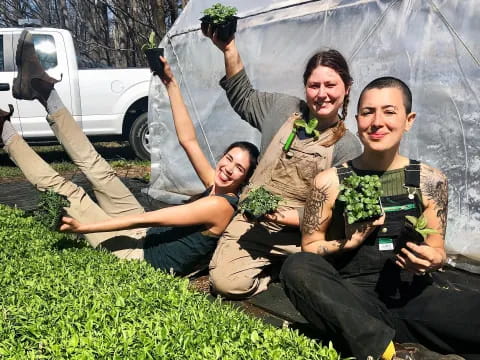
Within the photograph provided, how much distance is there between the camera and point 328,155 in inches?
154

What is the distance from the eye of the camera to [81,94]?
37.0 ft

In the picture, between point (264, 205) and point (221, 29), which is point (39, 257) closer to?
point (264, 205)

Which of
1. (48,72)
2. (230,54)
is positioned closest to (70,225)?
(230,54)

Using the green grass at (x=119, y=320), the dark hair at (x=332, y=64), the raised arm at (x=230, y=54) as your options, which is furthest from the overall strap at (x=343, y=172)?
the raised arm at (x=230, y=54)

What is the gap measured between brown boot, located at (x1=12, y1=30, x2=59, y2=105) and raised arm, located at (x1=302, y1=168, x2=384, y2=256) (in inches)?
127

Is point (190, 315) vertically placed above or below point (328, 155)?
below

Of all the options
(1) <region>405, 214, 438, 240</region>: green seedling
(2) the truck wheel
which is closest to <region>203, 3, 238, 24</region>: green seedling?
(1) <region>405, 214, 438, 240</region>: green seedling

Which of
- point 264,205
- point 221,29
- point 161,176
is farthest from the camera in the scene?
point 161,176

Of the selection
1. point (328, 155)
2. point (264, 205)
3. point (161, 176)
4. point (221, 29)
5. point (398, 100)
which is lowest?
point (161, 176)

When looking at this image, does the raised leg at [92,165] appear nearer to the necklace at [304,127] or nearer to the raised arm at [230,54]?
the raised arm at [230,54]

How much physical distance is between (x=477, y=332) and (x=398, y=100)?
129cm

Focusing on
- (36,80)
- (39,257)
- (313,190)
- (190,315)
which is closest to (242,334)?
(190,315)

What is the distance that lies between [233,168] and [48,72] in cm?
816

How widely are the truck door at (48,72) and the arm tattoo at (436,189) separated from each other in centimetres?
927
